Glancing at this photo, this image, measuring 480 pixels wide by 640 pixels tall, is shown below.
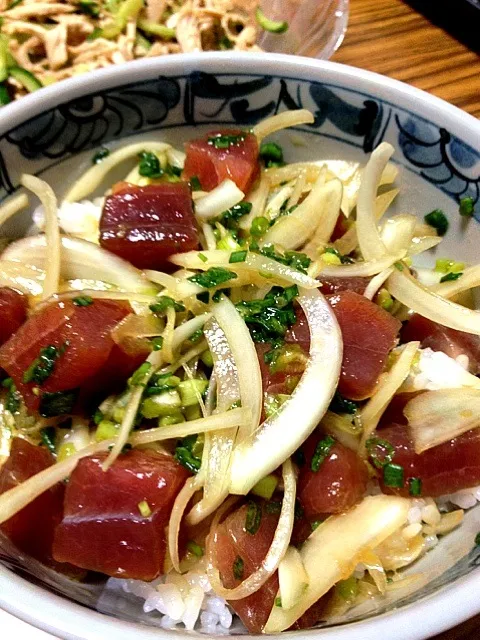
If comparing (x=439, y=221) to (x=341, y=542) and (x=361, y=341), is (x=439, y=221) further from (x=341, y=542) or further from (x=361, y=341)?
(x=341, y=542)

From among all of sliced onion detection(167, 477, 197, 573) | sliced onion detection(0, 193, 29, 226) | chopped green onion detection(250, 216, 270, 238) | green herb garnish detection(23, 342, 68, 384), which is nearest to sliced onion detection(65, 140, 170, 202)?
sliced onion detection(0, 193, 29, 226)

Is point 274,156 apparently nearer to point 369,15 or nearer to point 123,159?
point 123,159

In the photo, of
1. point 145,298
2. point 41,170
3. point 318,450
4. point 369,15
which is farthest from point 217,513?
point 369,15

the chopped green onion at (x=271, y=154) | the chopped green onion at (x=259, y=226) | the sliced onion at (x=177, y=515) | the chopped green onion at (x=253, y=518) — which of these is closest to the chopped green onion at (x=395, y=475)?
the chopped green onion at (x=253, y=518)

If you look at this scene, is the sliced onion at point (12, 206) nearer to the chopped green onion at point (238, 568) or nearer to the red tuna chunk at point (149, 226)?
the red tuna chunk at point (149, 226)

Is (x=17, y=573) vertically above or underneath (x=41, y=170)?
underneath

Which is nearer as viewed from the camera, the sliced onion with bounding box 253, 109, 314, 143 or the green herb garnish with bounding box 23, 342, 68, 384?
the green herb garnish with bounding box 23, 342, 68, 384

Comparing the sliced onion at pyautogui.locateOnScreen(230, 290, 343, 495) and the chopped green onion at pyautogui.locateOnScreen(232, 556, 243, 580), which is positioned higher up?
the sliced onion at pyautogui.locateOnScreen(230, 290, 343, 495)

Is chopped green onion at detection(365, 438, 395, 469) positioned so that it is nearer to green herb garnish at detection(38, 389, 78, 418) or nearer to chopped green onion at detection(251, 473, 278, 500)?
chopped green onion at detection(251, 473, 278, 500)

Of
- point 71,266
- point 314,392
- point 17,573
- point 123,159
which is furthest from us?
point 123,159
